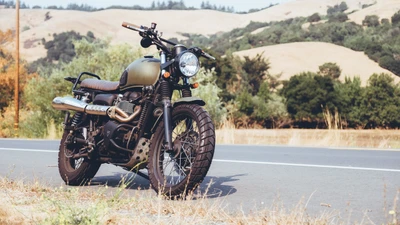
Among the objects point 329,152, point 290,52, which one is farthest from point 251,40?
point 329,152

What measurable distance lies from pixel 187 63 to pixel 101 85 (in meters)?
1.50

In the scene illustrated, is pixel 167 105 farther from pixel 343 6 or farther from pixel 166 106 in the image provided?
pixel 343 6

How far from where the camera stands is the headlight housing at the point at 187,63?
737 centimetres

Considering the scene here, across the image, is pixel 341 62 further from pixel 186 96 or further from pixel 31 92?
pixel 186 96

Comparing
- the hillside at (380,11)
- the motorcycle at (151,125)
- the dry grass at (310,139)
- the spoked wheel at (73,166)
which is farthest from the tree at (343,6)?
the motorcycle at (151,125)

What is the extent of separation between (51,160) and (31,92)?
16196 mm

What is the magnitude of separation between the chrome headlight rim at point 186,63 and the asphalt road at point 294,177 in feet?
3.75

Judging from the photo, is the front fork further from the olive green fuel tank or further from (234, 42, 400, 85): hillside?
(234, 42, 400, 85): hillside

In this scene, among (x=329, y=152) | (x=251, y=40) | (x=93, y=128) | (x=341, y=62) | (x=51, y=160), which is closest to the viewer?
(x=93, y=128)

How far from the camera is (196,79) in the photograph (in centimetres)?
3075

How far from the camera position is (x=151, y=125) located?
7715mm

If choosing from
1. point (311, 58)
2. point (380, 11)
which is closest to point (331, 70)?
point (311, 58)

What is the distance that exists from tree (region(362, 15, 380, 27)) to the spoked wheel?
3762 inches

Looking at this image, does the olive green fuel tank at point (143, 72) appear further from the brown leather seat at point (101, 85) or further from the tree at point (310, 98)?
the tree at point (310, 98)
